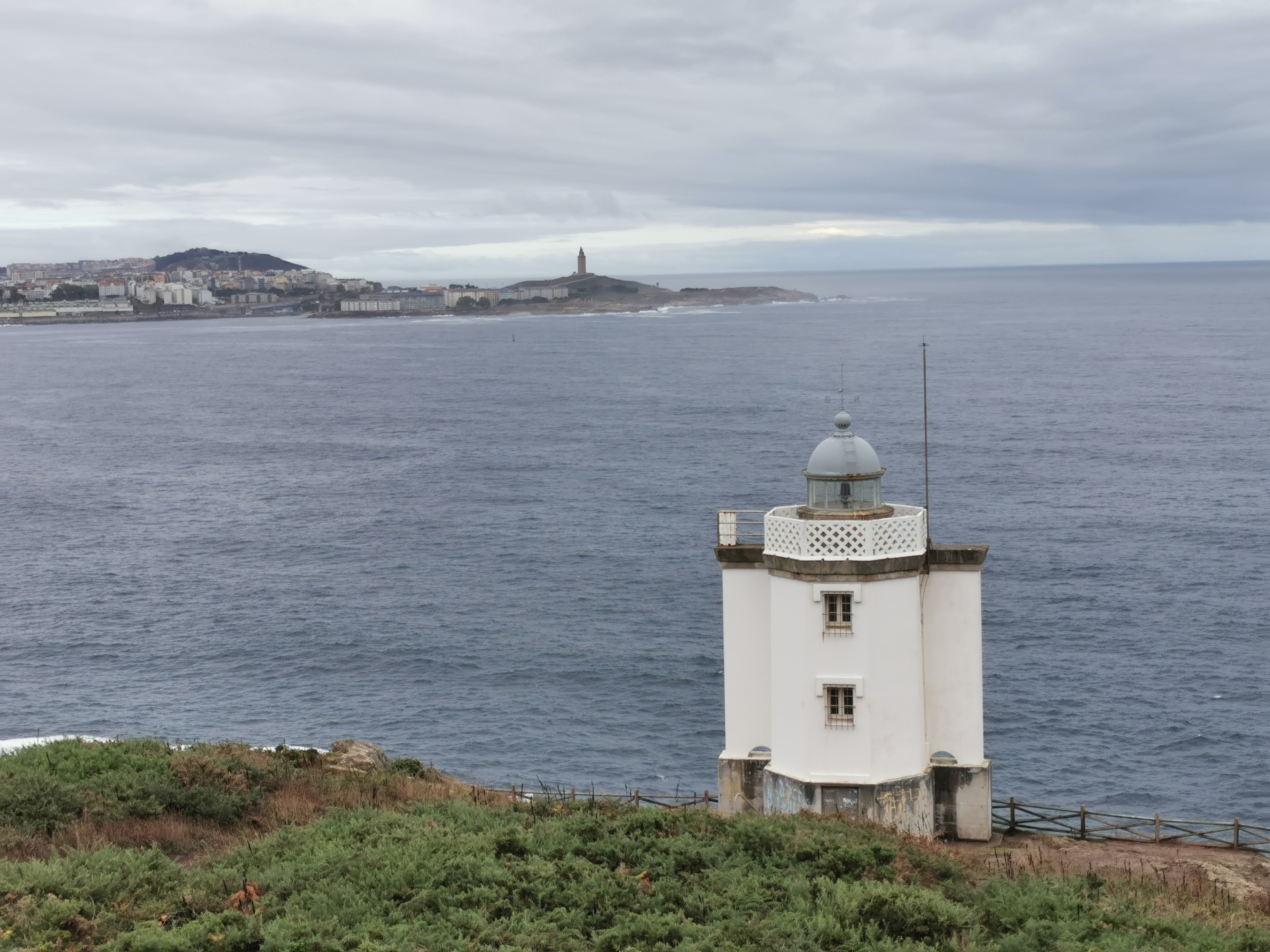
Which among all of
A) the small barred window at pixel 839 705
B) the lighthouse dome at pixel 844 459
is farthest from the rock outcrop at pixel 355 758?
the lighthouse dome at pixel 844 459

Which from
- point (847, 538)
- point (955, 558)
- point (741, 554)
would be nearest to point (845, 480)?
point (847, 538)

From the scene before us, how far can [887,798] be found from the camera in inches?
782

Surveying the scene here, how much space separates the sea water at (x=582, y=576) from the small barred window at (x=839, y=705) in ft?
49.7

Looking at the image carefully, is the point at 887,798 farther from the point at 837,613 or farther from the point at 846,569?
the point at 846,569

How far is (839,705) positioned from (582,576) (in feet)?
121

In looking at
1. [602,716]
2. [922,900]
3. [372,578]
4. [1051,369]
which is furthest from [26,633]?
[1051,369]

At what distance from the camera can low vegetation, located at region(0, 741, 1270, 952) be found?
44.4 feet

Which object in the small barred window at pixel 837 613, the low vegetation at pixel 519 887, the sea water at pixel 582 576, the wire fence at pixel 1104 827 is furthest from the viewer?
the sea water at pixel 582 576

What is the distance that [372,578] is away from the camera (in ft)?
189

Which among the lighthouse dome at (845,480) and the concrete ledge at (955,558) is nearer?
the lighthouse dome at (845,480)

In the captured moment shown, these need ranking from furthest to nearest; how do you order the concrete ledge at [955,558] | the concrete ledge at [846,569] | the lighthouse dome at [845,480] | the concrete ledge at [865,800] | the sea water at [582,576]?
the sea water at [582,576] < the concrete ledge at [955,558] < the lighthouse dome at [845,480] < the concrete ledge at [865,800] < the concrete ledge at [846,569]

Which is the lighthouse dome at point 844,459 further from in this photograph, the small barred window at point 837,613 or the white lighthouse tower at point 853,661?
the small barred window at point 837,613

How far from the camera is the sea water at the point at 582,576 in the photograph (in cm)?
3819

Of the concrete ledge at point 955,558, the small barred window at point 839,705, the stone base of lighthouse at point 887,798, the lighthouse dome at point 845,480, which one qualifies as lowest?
the stone base of lighthouse at point 887,798
